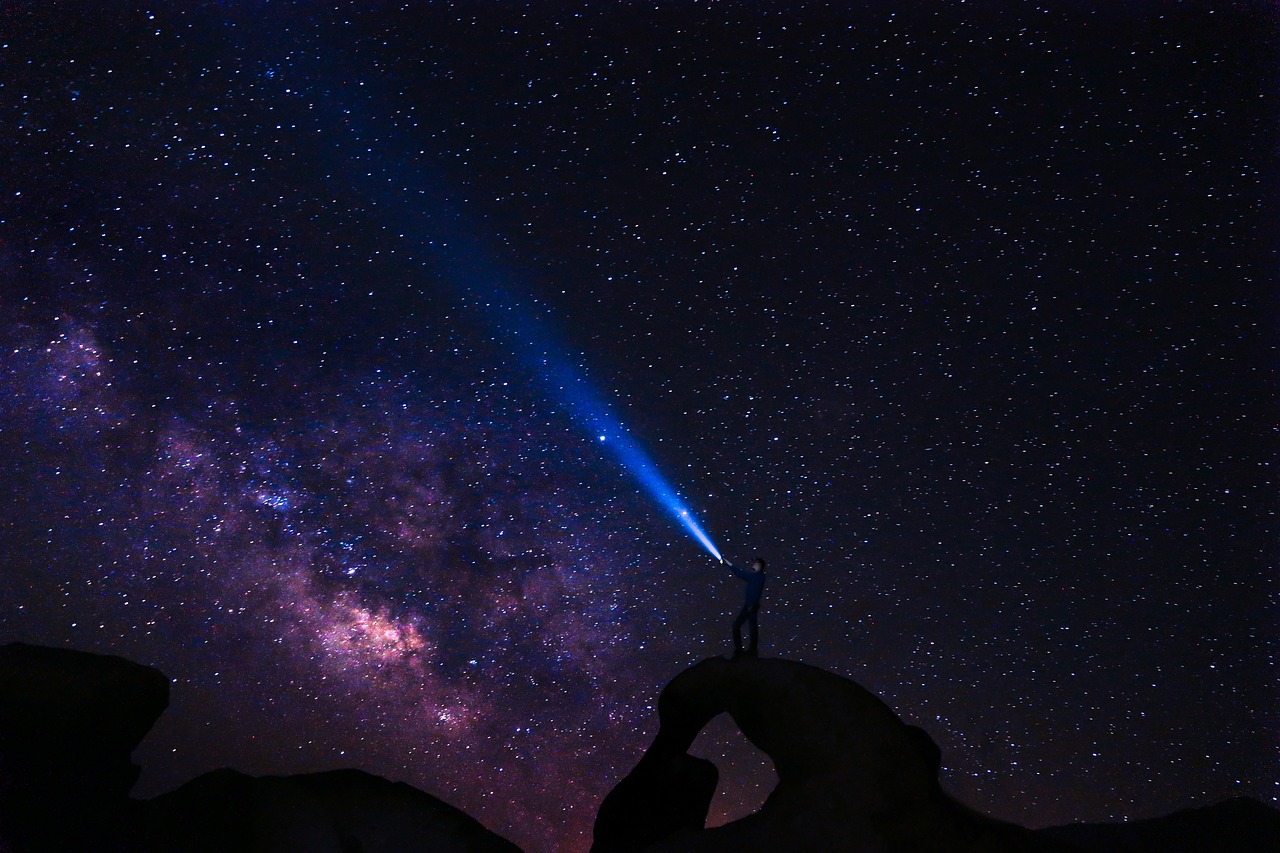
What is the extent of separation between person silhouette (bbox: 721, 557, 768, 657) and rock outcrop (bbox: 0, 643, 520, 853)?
484 centimetres

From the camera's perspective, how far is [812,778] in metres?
8.37

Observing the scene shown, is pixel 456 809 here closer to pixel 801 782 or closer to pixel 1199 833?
pixel 801 782

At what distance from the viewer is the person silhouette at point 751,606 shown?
1000 centimetres

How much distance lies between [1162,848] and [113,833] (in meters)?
17.9

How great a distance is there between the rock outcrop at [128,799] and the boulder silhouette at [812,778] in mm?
3070

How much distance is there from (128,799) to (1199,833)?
18.7 meters

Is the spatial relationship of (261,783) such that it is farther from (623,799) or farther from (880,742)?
(880,742)

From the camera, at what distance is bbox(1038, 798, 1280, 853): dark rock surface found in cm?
1405

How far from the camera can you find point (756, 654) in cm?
1038

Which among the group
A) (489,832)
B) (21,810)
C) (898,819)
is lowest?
(489,832)

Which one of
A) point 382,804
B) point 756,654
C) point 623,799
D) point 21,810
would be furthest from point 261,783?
point 756,654

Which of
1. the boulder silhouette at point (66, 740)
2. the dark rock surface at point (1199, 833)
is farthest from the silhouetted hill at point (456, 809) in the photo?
the dark rock surface at point (1199, 833)

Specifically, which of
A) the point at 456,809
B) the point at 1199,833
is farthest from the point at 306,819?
the point at 1199,833

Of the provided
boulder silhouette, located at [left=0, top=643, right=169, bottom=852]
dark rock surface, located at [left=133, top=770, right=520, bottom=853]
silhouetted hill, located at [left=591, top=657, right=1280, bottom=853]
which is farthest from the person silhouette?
boulder silhouette, located at [left=0, top=643, right=169, bottom=852]
